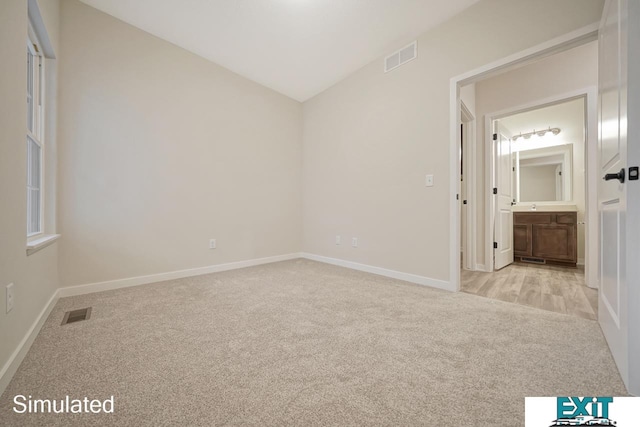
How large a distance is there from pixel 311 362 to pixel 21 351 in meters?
1.50

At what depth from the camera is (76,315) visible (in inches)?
77.7

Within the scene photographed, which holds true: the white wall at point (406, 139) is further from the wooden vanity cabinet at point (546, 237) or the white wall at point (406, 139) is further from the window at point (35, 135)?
the window at point (35, 135)

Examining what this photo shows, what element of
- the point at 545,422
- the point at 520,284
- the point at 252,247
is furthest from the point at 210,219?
the point at 520,284

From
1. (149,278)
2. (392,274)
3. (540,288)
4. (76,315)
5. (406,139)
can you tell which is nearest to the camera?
(76,315)

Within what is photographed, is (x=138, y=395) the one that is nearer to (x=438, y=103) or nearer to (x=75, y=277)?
(x=75, y=277)

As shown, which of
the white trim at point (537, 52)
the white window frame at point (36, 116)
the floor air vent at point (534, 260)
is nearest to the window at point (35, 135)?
the white window frame at point (36, 116)

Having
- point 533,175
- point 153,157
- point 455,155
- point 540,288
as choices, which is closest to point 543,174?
point 533,175

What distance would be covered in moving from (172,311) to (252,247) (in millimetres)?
1777

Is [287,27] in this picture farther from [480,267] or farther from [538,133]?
[538,133]

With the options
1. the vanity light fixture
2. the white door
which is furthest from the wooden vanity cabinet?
the vanity light fixture

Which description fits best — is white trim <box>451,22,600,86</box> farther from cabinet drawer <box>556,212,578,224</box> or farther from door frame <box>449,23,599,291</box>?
cabinet drawer <box>556,212,578,224</box>

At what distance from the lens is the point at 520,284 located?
2889mm

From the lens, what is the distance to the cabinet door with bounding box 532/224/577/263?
153 inches

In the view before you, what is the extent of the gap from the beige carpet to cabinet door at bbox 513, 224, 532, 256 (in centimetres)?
262
